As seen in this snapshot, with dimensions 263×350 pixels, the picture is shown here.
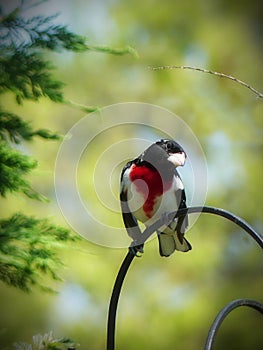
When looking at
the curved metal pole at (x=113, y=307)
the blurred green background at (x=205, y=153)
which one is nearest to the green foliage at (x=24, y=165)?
the curved metal pole at (x=113, y=307)

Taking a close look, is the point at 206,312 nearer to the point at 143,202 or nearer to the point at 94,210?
the point at 94,210

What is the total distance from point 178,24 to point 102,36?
0.31 m

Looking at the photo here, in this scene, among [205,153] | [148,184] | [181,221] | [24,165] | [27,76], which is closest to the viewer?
[181,221]

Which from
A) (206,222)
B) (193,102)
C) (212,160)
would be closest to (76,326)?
(206,222)

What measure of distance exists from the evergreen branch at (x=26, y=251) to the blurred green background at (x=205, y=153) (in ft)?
2.68

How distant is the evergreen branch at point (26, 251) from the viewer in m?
1.32

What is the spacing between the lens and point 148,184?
1158 mm

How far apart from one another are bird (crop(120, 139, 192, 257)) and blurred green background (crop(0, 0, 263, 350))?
104 centimetres

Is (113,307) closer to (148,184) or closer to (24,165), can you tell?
(148,184)

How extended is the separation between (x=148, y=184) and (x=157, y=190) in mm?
21

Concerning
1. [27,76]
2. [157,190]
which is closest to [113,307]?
[157,190]

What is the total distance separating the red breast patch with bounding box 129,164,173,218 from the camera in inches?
45.0

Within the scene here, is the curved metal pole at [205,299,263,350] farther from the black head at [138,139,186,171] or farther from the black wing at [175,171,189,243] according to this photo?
the black head at [138,139,186,171]

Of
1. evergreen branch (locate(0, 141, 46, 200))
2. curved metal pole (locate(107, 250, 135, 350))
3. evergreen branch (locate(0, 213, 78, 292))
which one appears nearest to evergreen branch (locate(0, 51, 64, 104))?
evergreen branch (locate(0, 141, 46, 200))
